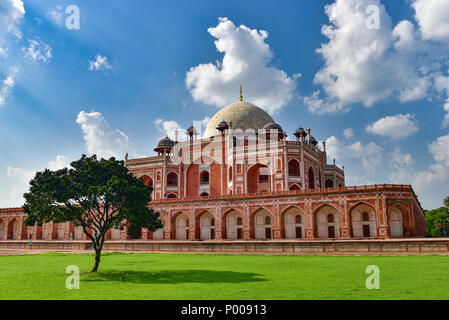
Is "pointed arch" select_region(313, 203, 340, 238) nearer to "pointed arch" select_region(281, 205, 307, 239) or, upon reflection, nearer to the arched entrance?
"pointed arch" select_region(281, 205, 307, 239)

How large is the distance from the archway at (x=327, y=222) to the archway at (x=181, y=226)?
13.0 m

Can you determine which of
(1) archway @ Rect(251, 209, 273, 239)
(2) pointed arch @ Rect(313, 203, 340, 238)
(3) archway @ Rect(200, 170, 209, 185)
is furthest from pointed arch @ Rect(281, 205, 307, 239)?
(3) archway @ Rect(200, 170, 209, 185)

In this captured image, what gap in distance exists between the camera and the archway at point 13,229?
46.0 meters

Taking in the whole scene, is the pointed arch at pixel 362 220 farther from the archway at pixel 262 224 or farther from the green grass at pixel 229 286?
the green grass at pixel 229 286

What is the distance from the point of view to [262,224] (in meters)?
34.3

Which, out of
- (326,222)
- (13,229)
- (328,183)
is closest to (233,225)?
(326,222)

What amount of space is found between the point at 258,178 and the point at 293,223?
25.6 ft

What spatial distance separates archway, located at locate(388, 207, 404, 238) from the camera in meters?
29.8

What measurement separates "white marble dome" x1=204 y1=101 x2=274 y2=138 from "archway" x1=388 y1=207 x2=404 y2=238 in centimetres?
2014

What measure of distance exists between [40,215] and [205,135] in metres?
34.7

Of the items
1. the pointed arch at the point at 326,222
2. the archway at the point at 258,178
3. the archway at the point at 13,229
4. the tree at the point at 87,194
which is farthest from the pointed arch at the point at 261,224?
the archway at the point at 13,229

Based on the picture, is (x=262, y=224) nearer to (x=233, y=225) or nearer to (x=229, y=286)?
(x=233, y=225)
